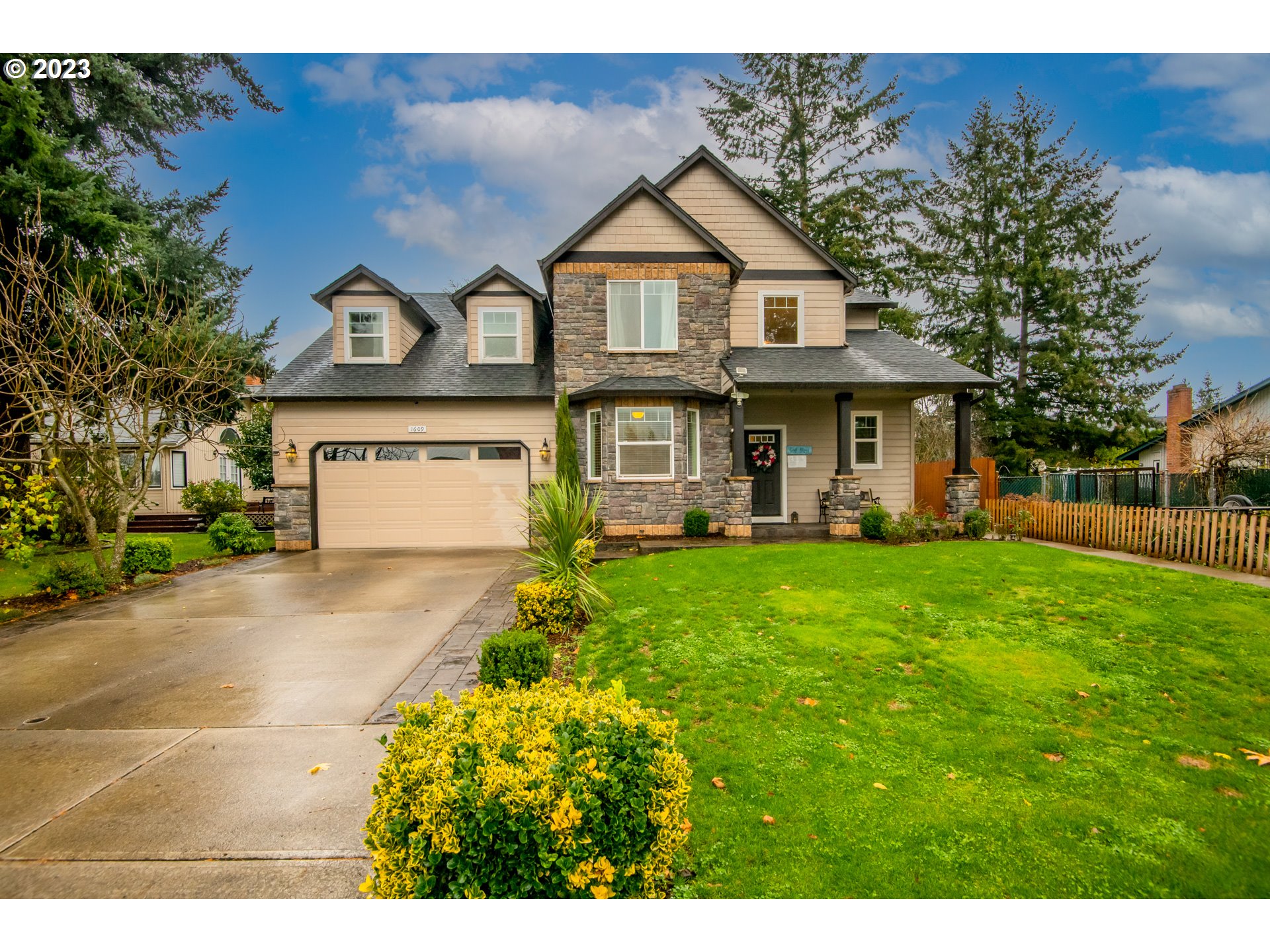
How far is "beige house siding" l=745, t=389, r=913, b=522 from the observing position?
1458 centimetres

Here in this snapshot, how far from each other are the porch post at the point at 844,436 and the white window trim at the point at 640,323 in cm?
396

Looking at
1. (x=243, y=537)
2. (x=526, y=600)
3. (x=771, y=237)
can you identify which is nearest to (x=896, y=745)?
(x=526, y=600)

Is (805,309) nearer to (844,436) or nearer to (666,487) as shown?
(844,436)

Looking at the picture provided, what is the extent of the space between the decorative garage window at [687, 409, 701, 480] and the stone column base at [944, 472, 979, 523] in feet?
19.0

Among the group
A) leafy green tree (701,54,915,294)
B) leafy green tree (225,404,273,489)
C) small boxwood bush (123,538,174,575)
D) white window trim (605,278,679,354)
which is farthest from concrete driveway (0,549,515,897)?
leafy green tree (701,54,915,294)

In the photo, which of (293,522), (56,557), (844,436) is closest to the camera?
(56,557)

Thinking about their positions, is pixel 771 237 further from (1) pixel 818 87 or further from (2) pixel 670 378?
(1) pixel 818 87

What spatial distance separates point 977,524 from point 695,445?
6219 mm

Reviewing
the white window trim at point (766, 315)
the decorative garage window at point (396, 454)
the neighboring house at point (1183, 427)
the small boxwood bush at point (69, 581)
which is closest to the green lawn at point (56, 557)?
the small boxwood bush at point (69, 581)

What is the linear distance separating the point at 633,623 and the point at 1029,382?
24.6 m

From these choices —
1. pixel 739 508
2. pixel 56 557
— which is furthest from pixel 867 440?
pixel 56 557

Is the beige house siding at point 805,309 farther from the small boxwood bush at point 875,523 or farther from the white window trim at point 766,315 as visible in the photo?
the small boxwood bush at point 875,523

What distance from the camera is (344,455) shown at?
1395 cm

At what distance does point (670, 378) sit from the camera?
13.0 m
